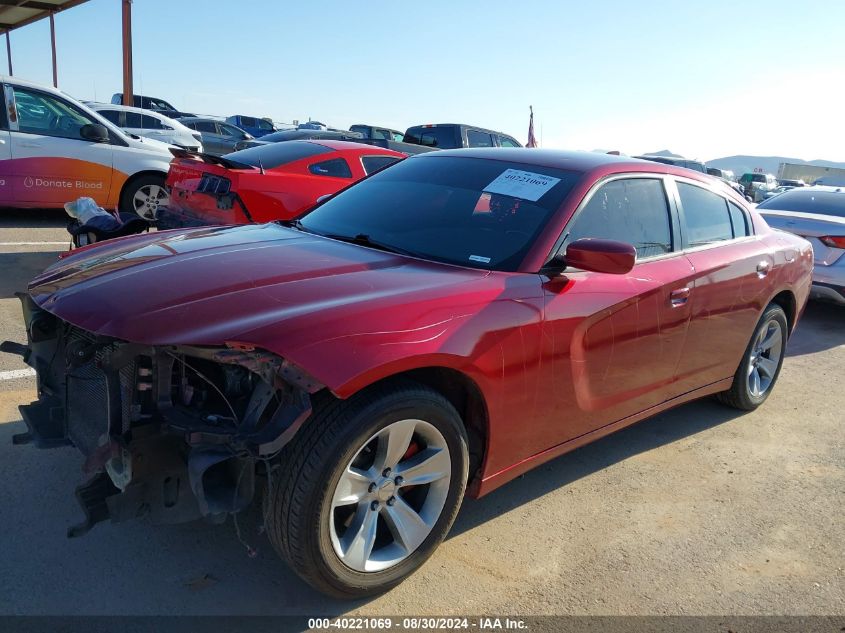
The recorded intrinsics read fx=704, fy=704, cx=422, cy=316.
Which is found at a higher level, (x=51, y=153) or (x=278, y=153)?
(x=278, y=153)

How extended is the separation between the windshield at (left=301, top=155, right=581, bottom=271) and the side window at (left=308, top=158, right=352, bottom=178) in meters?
3.21

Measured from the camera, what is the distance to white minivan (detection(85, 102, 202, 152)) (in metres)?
16.0

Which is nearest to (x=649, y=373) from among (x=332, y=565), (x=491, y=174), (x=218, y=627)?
(x=491, y=174)

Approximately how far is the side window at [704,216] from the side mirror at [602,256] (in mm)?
1172

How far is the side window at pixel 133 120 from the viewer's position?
1638 cm

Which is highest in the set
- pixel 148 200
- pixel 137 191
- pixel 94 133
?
pixel 94 133

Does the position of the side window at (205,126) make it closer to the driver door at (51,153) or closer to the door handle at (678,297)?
the driver door at (51,153)

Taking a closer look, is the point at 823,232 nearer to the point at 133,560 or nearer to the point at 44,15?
the point at 133,560

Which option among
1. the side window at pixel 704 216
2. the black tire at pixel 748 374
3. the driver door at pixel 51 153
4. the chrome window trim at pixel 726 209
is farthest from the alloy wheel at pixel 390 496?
the driver door at pixel 51 153

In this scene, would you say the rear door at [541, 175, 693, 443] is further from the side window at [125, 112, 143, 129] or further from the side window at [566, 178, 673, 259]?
the side window at [125, 112, 143, 129]

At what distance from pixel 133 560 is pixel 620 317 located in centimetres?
233

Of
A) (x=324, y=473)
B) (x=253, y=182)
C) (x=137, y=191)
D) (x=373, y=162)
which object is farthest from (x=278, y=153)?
(x=324, y=473)

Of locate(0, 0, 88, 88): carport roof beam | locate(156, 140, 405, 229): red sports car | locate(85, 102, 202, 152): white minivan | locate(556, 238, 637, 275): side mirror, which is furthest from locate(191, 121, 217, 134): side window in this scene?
locate(556, 238, 637, 275): side mirror

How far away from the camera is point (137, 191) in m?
8.97
